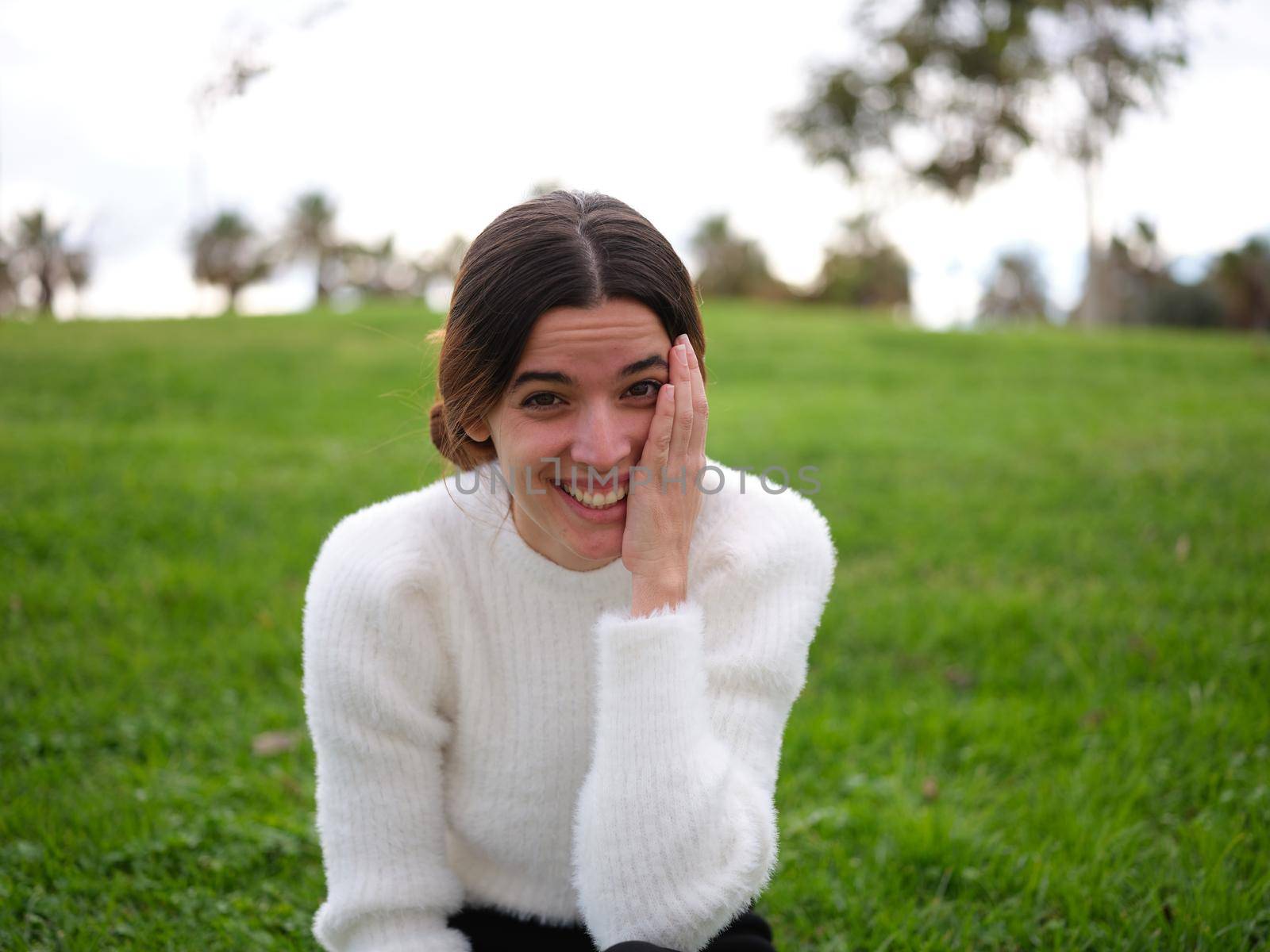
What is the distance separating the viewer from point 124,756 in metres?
3.53

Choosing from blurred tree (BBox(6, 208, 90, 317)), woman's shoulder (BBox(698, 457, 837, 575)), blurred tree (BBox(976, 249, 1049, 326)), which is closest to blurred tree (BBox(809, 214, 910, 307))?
blurred tree (BBox(976, 249, 1049, 326))

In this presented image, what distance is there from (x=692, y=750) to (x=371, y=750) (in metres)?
0.65

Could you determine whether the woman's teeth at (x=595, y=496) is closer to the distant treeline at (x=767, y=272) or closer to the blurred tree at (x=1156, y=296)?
the distant treeline at (x=767, y=272)

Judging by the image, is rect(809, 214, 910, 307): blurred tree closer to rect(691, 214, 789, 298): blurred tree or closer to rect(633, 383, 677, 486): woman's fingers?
rect(691, 214, 789, 298): blurred tree

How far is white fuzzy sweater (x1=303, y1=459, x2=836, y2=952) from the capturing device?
5.94 ft

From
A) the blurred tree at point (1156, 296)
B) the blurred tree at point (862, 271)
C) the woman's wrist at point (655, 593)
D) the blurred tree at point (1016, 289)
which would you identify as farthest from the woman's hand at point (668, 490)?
the blurred tree at point (1016, 289)

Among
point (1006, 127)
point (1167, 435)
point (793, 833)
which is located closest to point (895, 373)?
point (1167, 435)

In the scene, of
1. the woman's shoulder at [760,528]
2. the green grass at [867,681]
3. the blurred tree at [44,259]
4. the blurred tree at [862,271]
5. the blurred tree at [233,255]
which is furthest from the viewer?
the blurred tree at [233,255]

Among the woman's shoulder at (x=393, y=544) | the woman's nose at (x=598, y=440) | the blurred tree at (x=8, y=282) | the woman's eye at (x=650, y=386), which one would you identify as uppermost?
the blurred tree at (x=8, y=282)

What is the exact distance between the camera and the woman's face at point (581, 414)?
1.87m

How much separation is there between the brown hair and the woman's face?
3 centimetres

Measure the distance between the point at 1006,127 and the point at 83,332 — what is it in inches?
769

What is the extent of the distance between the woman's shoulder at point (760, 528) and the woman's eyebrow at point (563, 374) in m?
0.33

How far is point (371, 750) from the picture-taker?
1966 mm
